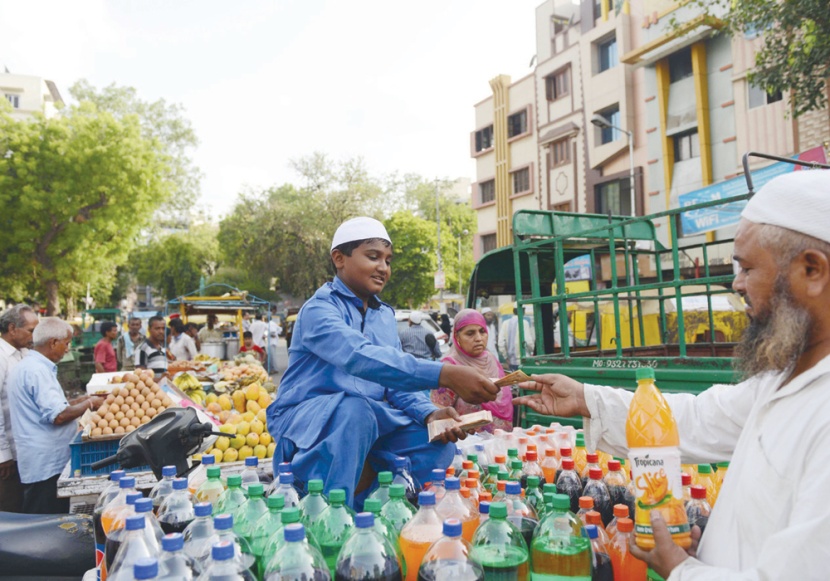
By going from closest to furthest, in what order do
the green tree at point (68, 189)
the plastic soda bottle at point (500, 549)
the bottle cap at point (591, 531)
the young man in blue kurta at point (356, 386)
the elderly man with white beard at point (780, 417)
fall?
the elderly man with white beard at point (780, 417) → the plastic soda bottle at point (500, 549) → the bottle cap at point (591, 531) → the young man in blue kurta at point (356, 386) → the green tree at point (68, 189)

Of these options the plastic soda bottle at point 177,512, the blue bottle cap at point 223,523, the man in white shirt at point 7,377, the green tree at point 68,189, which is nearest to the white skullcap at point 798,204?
the blue bottle cap at point 223,523

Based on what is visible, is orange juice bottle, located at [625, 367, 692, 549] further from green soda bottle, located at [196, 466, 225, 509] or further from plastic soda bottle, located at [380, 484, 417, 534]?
green soda bottle, located at [196, 466, 225, 509]

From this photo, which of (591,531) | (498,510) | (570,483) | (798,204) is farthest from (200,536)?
(798,204)

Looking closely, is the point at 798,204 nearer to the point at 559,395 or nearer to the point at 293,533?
the point at 559,395

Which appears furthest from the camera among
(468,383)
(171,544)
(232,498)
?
(468,383)

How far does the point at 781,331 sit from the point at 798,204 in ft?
1.08

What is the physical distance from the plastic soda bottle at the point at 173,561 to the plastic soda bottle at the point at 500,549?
34.8 inches

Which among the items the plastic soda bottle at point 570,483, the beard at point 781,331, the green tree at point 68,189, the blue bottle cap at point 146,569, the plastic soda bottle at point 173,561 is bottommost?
the plastic soda bottle at point 570,483

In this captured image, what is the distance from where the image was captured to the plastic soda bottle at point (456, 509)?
2.36m

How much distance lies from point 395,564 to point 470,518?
58 centimetres

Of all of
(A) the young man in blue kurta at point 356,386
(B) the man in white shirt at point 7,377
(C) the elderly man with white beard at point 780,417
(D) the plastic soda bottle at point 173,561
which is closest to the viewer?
(C) the elderly man with white beard at point 780,417

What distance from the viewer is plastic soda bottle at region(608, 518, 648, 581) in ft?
7.20

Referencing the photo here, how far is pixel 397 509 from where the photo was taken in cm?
245

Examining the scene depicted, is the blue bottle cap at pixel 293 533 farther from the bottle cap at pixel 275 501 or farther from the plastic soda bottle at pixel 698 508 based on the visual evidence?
the plastic soda bottle at pixel 698 508
